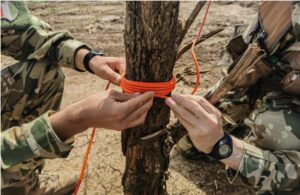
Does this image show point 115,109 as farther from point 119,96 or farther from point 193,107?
point 193,107

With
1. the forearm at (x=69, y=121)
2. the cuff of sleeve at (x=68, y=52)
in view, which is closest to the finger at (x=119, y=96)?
the forearm at (x=69, y=121)

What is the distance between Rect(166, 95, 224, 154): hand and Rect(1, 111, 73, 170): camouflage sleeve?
1.50 feet

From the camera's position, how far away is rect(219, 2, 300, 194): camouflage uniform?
1.81 meters

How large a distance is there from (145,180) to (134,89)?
1.84 ft

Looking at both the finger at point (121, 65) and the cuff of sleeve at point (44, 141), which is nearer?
the cuff of sleeve at point (44, 141)

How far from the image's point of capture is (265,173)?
5.93ft

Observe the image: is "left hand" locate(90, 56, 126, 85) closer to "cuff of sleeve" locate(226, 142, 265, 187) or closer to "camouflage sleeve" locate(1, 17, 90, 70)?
"camouflage sleeve" locate(1, 17, 90, 70)

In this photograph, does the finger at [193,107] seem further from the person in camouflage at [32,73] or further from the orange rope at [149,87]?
the person in camouflage at [32,73]

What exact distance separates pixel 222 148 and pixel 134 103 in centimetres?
45

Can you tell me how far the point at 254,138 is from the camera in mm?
2170

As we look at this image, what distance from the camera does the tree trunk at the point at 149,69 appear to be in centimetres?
157

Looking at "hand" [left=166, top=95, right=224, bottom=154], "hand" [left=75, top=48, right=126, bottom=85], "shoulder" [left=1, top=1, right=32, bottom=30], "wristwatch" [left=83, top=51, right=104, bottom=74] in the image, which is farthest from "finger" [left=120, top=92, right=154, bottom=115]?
"shoulder" [left=1, top=1, right=32, bottom=30]

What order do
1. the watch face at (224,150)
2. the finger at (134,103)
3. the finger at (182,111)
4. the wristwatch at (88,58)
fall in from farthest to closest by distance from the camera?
the wristwatch at (88,58) < the watch face at (224,150) < the finger at (182,111) < the finger at (134,103)

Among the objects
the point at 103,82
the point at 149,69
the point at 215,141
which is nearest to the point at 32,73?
the point at 149,69
